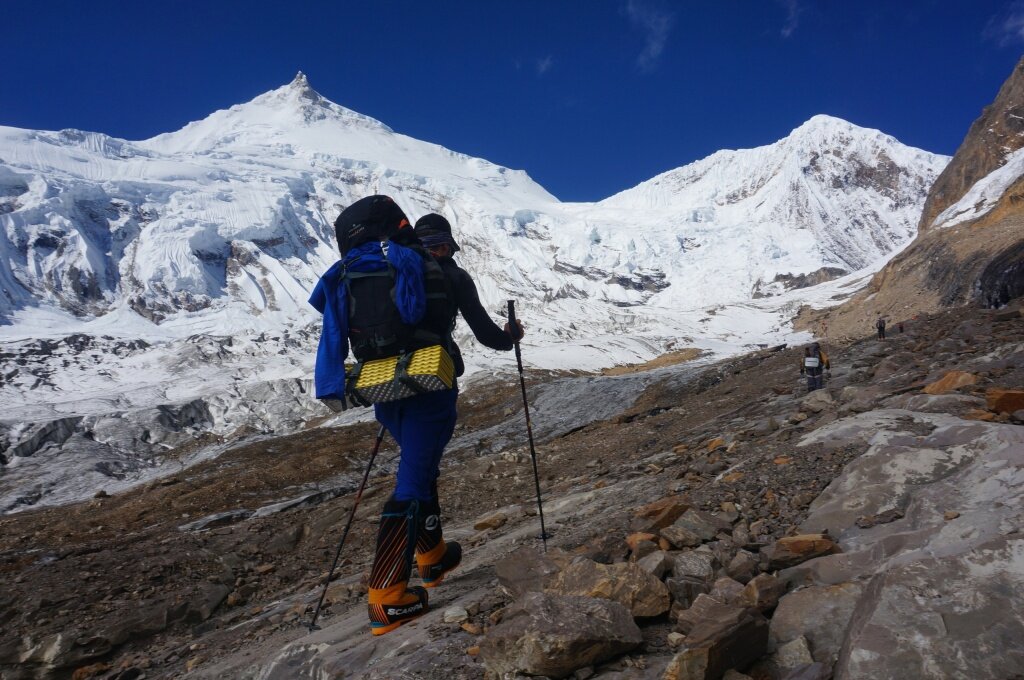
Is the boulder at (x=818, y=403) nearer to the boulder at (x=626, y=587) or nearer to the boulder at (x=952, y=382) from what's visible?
the boulder at (x=952, y=382)

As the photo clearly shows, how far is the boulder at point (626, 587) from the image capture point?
2293 mm

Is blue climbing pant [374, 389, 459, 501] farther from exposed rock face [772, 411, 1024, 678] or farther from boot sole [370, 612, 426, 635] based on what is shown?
exposed rock face [772, 411, 1024, 678]

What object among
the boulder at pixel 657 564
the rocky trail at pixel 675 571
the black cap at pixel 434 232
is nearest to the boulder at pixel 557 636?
the rocky trail at pixel 675 571

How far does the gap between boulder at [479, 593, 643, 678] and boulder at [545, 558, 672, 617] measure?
0.46 ft

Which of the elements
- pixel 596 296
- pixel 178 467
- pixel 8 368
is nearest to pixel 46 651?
pixel 178 467

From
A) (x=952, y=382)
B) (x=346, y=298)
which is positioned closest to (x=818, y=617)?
(x=346, y=298)

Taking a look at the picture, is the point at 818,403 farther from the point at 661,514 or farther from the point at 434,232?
the point at 434,232

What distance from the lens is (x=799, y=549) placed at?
250 cm

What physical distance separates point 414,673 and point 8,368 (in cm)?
6702

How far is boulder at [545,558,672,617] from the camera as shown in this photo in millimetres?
2293

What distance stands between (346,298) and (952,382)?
4.68m

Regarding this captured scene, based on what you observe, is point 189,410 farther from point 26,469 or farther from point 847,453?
point 847,453

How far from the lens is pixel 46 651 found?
397 centimetres

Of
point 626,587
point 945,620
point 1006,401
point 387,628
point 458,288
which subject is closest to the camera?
point 945,620
